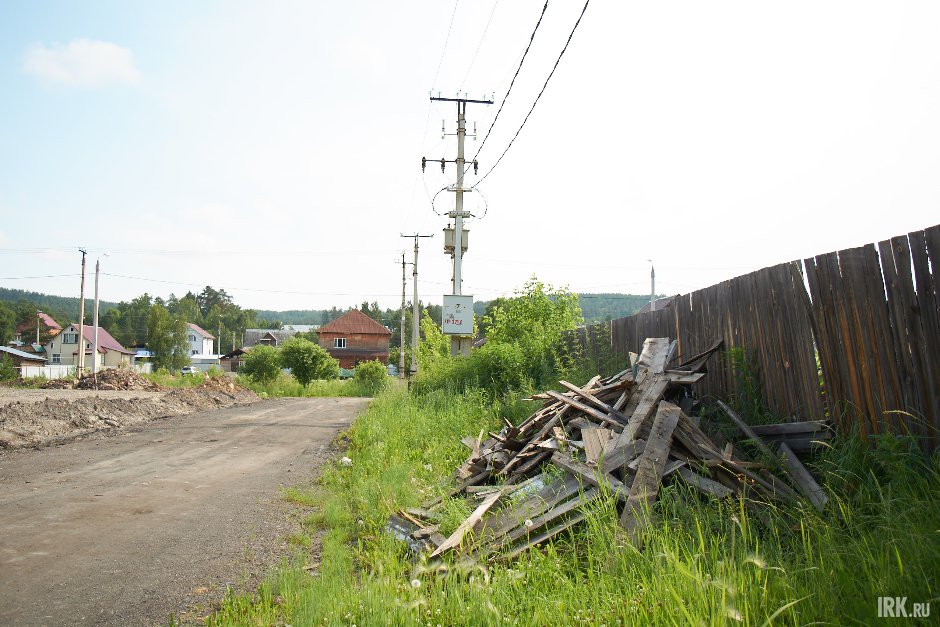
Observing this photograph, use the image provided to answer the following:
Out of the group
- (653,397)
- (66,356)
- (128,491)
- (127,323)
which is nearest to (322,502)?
(128,491)

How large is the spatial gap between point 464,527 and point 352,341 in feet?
248

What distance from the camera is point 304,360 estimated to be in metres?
43.6

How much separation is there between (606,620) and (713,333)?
4.82 m

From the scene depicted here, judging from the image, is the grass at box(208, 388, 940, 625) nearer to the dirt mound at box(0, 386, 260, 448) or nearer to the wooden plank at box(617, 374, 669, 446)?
the wooden plank at box(617, 374, 669, 446)

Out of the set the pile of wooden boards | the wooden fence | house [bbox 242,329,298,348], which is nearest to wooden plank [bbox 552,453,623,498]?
the pile of wooden boards

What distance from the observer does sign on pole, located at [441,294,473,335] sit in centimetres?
1720

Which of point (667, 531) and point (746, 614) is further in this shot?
point (667, 531)

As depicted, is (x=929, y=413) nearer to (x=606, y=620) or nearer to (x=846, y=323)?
(x=846, y=323)

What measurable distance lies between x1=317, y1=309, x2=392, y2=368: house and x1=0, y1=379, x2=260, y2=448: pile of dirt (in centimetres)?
5863

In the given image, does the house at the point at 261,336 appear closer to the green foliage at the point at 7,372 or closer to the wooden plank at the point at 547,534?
the green foliage at the point at 7,372

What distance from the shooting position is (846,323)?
15.4 ft

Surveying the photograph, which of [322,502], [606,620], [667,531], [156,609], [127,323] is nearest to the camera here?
[606,620]

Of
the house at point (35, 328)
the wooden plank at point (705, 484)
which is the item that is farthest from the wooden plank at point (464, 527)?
the house at point (35, 328)

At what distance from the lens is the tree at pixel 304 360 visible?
1704 inches
